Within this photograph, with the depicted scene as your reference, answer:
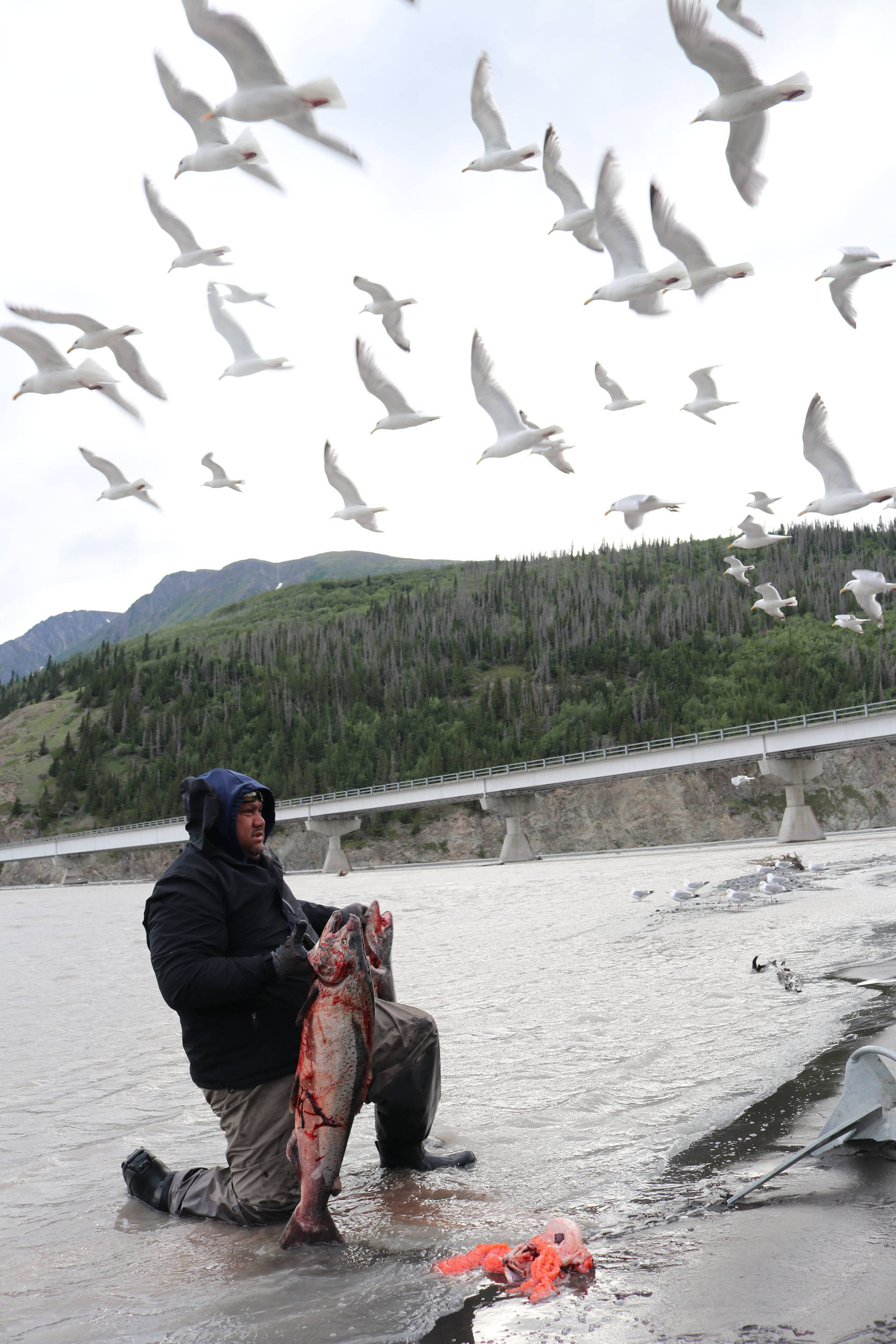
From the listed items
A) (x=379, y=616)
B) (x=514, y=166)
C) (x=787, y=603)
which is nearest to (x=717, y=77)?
(x=514, y=166)

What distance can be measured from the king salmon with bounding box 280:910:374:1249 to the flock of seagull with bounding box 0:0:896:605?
7288 mm

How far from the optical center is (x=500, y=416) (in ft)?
51.3

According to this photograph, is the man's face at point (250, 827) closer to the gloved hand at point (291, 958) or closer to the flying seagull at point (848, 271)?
the gloved hand at point (291, 958)

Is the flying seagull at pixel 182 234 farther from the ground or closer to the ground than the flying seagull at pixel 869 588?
farther from the ground

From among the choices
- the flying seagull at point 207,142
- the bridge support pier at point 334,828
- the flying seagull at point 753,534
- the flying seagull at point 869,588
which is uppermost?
the flying seagull at point 207,142

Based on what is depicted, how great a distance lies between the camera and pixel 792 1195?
4.70 m

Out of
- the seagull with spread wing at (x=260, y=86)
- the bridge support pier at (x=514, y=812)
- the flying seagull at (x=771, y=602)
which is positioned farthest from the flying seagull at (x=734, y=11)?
the bridge support pier at (x=514, y=812)

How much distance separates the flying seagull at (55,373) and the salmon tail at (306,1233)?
10624mm

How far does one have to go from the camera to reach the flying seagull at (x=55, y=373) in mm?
13406

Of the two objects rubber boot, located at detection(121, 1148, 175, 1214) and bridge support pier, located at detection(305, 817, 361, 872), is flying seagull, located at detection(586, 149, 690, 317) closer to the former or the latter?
rubber boot, located at detection(121, 1148, 175, 1214)

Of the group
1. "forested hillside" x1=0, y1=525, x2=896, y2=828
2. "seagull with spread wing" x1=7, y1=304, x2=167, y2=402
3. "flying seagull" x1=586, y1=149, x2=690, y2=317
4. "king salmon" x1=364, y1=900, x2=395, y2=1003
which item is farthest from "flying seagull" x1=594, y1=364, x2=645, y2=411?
"forested hillside" x1=0, y1=525, x2=896, y2=828

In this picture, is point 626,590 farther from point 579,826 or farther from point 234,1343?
point 234,1343

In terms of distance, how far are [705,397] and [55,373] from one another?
961 centimetres

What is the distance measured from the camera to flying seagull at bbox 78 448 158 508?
54.0ft
